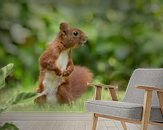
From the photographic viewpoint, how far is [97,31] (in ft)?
15.0

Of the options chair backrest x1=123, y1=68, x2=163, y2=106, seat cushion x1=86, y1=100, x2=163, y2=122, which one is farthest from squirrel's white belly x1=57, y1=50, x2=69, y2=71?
seat cushion x1=86, y1=100, x2=163, y2=122

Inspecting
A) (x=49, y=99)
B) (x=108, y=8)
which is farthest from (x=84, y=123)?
(x=108, y=8)

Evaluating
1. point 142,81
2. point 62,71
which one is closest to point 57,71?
point 62,71

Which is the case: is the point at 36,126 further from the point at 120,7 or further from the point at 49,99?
the point at 120,7

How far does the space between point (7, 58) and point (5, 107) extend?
134 inches

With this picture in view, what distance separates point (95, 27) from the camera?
4578 mm

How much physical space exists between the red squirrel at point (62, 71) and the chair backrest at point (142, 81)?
0.86 metres

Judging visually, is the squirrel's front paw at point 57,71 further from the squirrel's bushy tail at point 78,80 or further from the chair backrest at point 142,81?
the chair backrest at point 142,81

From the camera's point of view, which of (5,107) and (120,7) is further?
(120,7)

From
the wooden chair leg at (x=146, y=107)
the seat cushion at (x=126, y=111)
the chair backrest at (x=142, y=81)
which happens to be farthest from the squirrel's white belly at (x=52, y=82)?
the wooden chair leg at (x=146, y=107)

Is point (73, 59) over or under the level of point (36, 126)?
over

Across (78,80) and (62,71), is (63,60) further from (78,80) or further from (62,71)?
(78,80)

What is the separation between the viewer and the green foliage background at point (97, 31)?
4.51 meters

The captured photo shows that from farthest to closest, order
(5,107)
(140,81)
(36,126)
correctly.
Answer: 1. (36,126)
2. (140,81)
3. (5,107)
